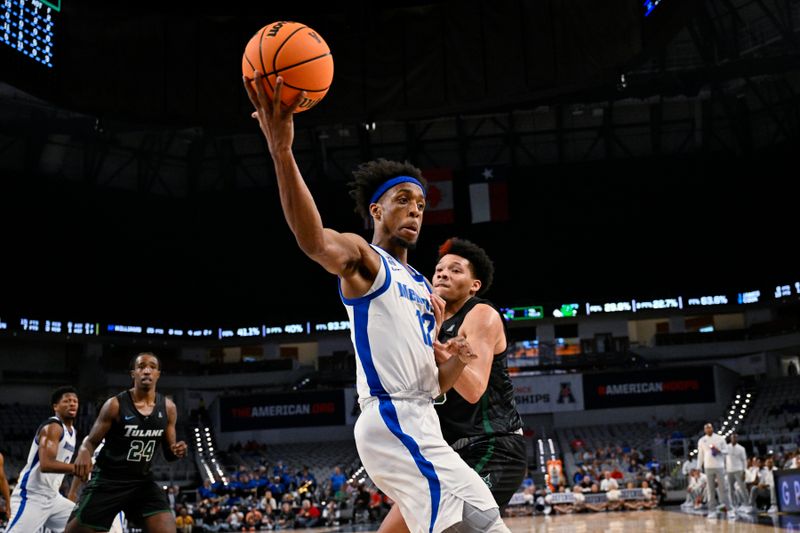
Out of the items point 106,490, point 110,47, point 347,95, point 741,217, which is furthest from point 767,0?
point 106,490

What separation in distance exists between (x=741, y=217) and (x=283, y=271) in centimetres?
2019

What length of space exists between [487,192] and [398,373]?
107 feet

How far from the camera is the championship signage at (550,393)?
33844mm

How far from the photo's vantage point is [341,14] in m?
12.0

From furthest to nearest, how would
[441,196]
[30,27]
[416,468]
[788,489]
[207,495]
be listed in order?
[441,196] → [207,495] → [788,489] → [30,27] → [416,468]

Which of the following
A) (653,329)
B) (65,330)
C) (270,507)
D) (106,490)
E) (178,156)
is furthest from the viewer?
(653,329)

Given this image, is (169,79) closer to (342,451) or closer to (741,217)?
(342,451)

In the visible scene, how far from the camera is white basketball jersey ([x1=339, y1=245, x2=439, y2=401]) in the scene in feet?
11.9

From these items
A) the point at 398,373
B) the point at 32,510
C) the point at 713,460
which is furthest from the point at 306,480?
the point at 398,373

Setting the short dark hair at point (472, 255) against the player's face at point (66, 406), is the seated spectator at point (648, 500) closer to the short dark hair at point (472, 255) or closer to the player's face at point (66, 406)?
the player's face at point (66, 406)

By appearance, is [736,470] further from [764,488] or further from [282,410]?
[282,410]

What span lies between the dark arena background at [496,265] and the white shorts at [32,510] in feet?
52.0

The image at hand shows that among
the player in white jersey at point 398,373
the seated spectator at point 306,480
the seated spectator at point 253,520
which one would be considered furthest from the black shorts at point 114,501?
the seated spectator at point 306,480

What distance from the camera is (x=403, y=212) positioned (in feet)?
13.0
